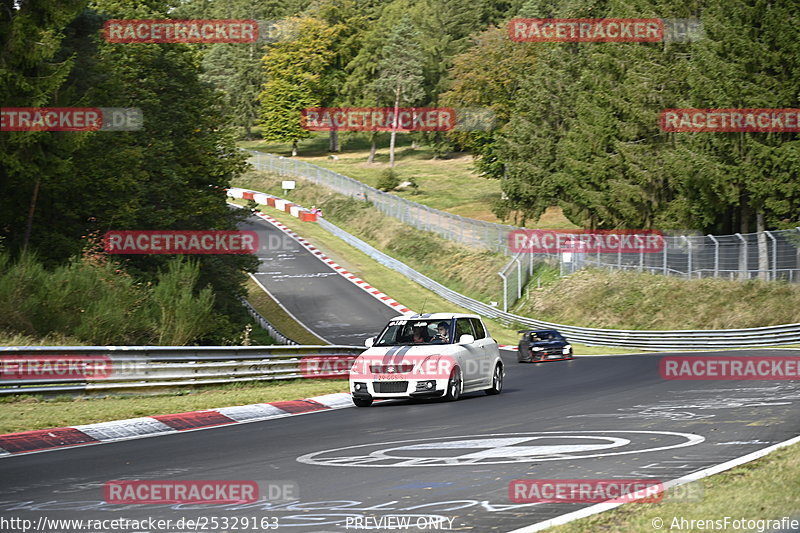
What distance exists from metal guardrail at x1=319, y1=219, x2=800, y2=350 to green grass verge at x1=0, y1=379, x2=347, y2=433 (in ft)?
64.7

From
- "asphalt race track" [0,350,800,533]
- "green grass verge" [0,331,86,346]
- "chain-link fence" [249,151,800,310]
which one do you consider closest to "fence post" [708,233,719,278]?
"chain-link fence" [249,151,800,310]

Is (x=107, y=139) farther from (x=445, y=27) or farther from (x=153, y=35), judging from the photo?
(x=445, y=27)

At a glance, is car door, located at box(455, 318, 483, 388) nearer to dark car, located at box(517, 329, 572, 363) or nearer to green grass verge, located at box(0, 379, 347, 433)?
green grass verge, located at box(0, 379, 347, 433)

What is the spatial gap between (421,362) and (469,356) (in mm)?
1304

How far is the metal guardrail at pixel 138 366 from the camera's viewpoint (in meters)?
16.2

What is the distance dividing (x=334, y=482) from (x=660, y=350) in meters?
33.4

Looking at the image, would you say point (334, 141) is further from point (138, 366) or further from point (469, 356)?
point (469, 356)

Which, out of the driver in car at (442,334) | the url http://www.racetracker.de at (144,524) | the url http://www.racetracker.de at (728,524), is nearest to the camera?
the url http://www.racetracker.de at (728,524)

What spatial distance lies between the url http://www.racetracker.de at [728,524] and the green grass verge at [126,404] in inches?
363

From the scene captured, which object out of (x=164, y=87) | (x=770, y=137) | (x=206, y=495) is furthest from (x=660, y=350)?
(x=206, y=495)

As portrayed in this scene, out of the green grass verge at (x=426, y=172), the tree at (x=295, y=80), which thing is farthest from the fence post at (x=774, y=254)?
the tree at (x=295, y=80)

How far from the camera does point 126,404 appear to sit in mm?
16562

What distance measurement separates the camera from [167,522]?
23.6 ft

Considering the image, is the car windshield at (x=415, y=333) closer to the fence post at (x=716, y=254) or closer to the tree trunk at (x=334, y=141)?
the fence post at (x=716, y=254)
